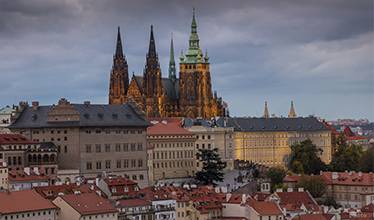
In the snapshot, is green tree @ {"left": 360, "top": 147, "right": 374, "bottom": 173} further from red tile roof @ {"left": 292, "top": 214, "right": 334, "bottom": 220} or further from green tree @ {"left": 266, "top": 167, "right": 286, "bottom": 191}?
red tile roof @ {"left": 292, "top": 214, "right": 334, "bottom": 220}

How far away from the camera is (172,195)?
7450 centimetres

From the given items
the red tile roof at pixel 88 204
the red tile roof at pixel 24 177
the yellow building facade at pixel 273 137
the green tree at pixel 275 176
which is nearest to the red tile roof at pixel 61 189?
the red tile roof at pixel 88 204

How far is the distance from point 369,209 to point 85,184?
20.5 metres

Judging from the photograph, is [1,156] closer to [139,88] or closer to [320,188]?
[320,188]

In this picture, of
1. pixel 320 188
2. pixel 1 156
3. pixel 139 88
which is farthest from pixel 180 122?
pixel 1 156

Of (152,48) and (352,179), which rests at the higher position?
(152,48)

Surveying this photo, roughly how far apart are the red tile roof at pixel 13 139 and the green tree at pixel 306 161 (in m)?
36.6

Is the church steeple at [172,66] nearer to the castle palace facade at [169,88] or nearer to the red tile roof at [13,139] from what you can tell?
the castle palace facade at [169,88]

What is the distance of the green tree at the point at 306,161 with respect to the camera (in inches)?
4432

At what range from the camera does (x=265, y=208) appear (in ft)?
242

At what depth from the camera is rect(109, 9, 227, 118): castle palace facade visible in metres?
144

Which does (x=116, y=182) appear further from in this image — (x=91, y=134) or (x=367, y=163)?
(x=367, y=163)

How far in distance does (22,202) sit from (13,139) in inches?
840

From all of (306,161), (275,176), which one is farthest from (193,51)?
(275,176)
